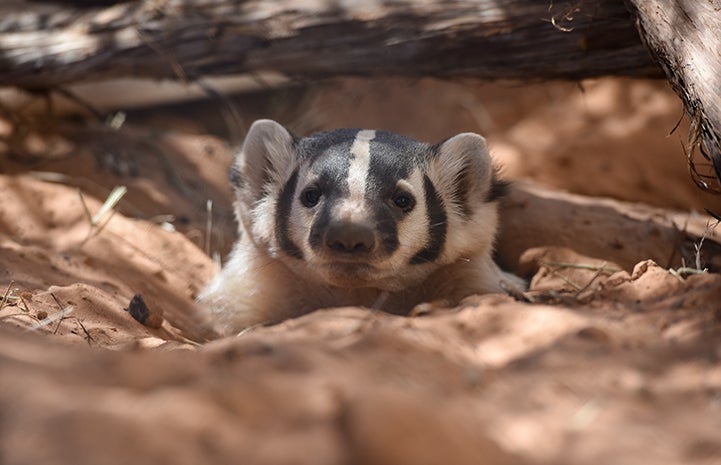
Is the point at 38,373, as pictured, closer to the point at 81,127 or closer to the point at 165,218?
the point at 165,218

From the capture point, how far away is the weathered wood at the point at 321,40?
3.72 metres

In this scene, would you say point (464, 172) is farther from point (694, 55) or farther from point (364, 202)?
point (694, 55)

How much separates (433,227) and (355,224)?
63cm

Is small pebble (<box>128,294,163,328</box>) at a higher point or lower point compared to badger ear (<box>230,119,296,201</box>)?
lower

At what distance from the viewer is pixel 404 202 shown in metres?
3.44

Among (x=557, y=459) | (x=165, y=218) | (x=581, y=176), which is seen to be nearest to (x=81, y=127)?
(x=165, y=218)

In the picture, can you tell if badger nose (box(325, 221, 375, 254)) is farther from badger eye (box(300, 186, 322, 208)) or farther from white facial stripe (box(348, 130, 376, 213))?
badger eye (box(300, 186, 322, 208))

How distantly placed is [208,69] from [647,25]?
2.51 m

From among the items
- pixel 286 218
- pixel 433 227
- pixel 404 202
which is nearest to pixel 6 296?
pixel 286 218

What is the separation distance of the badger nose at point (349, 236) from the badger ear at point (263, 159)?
0.86 meters

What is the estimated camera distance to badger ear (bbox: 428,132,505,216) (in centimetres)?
375

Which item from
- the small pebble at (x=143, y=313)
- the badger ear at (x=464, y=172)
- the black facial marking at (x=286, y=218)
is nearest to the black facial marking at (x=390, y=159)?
the badger ear at (x=464, y=172)

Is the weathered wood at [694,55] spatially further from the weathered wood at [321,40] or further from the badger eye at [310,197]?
the badger eye at [310,197]

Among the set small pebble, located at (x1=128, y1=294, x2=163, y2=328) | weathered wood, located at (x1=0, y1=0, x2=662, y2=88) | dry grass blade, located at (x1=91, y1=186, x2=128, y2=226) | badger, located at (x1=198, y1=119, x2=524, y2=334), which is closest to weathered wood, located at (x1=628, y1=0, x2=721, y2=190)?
weathered wood, located at (x1=0, y1=0, x2=662, y2=88)
